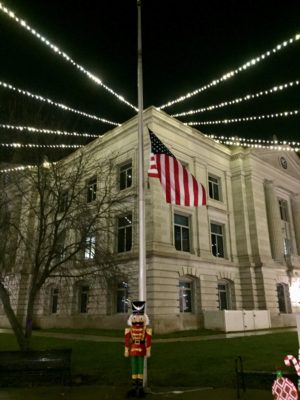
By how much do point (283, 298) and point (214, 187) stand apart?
1206 cm

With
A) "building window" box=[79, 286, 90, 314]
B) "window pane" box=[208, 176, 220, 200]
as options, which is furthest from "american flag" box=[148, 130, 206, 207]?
"window pane" box=[208, 176, 220, 200]

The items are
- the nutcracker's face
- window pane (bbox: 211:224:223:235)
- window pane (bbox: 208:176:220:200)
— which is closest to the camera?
the nutcracker's face

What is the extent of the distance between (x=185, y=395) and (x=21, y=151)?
10.8m

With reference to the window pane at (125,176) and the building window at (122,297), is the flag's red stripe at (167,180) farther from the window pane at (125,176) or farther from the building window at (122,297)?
the window pane at (125,176)

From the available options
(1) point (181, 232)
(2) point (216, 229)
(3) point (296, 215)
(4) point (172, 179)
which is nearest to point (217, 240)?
(2) point (216, 229)

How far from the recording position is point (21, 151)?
1434cm

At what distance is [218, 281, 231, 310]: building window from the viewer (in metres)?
28.9

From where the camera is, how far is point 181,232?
89.7ft

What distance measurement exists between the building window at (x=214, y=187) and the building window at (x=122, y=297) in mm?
11364

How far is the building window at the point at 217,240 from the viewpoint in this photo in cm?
2986

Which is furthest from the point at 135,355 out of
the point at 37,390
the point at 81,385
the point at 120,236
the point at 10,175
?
the point at 120,236

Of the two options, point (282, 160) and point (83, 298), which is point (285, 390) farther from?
point (282, 160)

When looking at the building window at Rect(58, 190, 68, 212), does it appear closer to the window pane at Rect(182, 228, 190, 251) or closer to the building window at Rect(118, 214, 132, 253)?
the building window at Rect(118, 214, 132, 253)

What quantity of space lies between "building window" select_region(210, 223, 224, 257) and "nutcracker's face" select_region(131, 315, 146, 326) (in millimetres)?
21514
